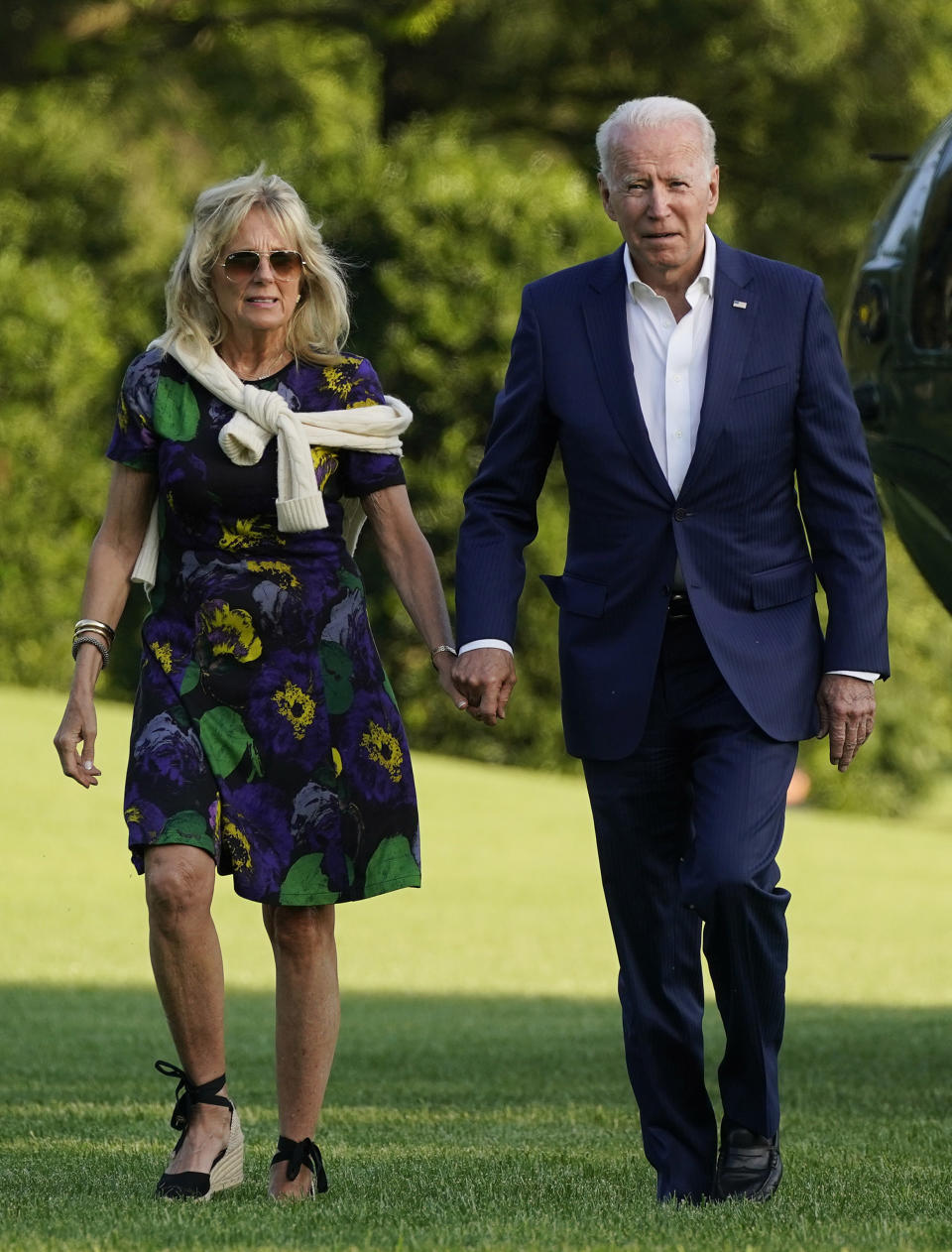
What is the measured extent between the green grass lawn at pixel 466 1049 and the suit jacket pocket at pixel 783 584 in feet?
3.79

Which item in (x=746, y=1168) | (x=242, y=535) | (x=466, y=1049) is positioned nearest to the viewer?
(x=746, y=1168)

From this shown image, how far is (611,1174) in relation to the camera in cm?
482

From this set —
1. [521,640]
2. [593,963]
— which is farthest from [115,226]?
[593,963]

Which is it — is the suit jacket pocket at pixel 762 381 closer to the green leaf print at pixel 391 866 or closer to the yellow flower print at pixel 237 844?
the green leaf print at pixel 391 866

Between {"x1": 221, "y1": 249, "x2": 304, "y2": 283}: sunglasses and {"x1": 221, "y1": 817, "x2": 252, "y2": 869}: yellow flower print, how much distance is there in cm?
111

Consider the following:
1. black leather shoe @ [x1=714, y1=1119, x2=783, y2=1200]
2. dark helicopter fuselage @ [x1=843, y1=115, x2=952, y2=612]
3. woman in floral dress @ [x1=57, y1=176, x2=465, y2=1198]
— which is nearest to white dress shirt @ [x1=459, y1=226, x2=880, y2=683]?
woman in floral dress @ [x1=57, y1=176, x2=465, y2=1198]

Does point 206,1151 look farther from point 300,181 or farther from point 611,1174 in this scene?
point 300,181

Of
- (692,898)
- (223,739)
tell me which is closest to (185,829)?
(223,739)

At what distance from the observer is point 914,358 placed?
605 cm

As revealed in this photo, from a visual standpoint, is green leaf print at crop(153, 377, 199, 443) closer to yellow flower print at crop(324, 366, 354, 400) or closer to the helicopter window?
yellow flower print at crop(324, 366, 354, 400)

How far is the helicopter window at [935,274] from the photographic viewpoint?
6000mm

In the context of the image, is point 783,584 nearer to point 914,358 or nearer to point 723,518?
point 723,518

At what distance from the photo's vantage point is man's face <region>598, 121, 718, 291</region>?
422 centimetres

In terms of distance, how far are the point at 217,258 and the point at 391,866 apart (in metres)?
1.30
